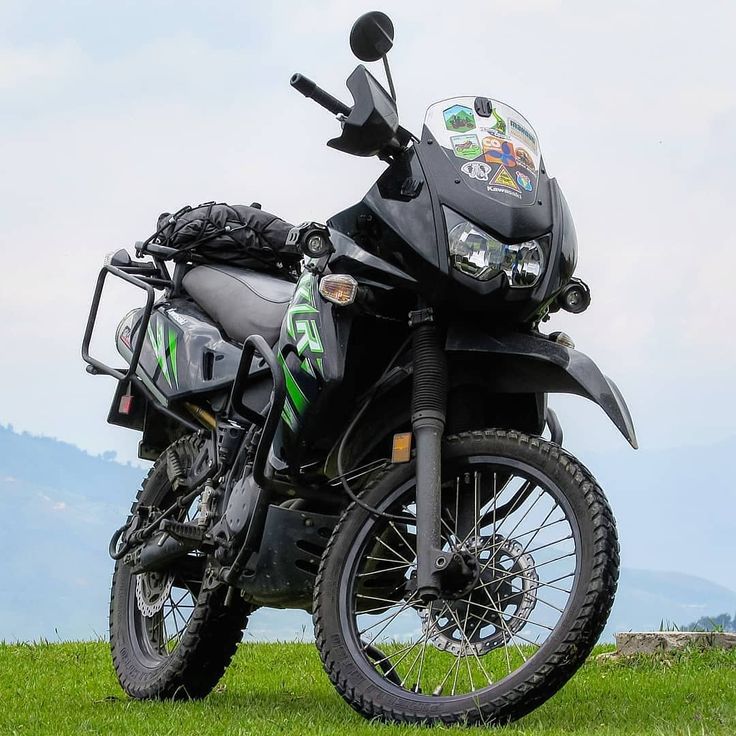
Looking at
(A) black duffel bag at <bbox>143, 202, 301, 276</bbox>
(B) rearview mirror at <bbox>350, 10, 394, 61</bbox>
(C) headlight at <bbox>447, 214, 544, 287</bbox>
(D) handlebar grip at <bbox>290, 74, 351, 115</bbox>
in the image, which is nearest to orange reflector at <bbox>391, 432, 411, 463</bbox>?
(C) headlight at <bbox>447, 214, 544, 287</bbox>

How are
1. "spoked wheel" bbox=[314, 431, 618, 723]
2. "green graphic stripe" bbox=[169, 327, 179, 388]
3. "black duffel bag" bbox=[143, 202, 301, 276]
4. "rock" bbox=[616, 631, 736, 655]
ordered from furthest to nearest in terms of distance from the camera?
"rock" bbox=[616, 631, 736, 655] → "black duffel bag" bbox=[143, 202, 301, 276] → "green graphic stripe" bbox=[169, 327, 179, 388] → "spoked wheel" bbox=[314, 431, 618, 723]

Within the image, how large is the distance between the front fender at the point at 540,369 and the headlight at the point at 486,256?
227 millimetres

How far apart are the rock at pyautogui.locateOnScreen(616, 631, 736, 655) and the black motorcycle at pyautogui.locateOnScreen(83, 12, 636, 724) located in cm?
261

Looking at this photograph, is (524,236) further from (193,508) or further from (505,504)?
(193,508)

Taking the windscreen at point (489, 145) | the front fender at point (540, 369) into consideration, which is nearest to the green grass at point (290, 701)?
the front fender at point (540, 369)

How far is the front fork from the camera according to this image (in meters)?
4.46

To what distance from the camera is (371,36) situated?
193 inches

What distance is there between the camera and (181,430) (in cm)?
658

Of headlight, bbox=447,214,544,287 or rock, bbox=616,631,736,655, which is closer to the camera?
headlight, bbox=447,214,544,287

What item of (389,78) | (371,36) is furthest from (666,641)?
(371,36)

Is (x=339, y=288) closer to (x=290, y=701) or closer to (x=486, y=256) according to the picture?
(x=486, y=256)

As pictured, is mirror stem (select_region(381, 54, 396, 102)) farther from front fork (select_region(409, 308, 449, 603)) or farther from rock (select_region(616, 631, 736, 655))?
rock (select_region(616, 631, 736, 655))

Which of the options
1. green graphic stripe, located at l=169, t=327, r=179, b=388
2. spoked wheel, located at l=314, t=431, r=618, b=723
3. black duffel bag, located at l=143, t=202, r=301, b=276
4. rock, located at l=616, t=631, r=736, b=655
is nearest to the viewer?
spoked wheel, located at l=314, t=431, r=618, b=723

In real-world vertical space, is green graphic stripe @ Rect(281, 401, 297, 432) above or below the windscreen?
below
